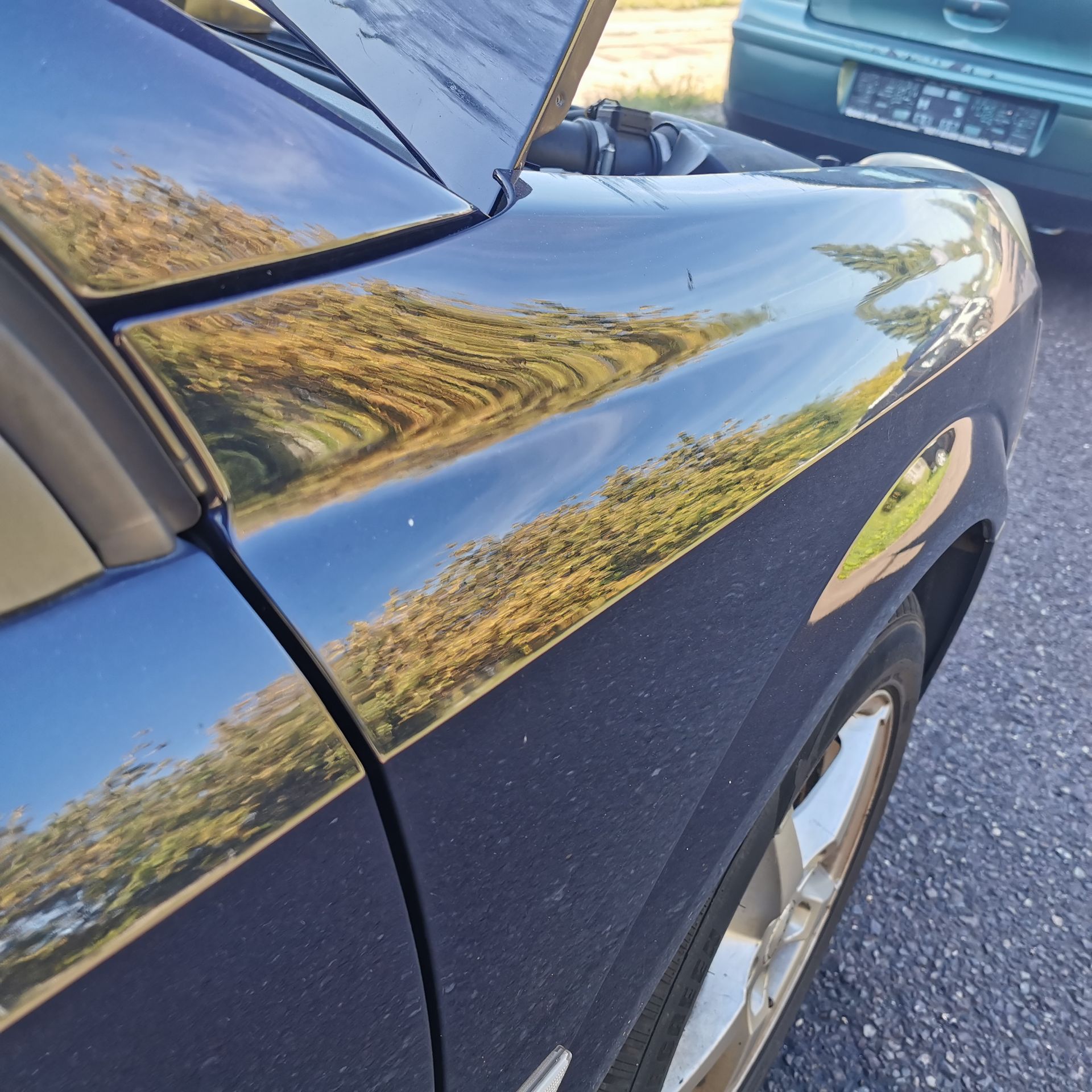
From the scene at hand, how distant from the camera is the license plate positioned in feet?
11.5

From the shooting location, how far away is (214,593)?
0.55 meters

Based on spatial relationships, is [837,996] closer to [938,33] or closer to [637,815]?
[637,815]

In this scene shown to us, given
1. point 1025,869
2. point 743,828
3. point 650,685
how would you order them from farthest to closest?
point 1025,869, point 743,828, point 650,685

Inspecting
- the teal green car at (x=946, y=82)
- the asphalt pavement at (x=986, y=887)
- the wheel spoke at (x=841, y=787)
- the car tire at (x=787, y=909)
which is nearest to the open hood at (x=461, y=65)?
the car tire at (x=787, y=909)

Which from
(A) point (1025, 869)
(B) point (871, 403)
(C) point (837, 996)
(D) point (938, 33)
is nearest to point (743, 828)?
(B) point (871, 403)

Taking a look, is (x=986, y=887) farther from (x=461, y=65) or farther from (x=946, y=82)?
(x=946, y=82)

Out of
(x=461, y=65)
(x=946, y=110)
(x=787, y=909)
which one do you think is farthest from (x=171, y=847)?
(x=946, y=110)

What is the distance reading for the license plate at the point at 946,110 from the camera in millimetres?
3506

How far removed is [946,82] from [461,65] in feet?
11.4

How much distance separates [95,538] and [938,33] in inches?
156

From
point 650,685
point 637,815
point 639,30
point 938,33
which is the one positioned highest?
point 650,685

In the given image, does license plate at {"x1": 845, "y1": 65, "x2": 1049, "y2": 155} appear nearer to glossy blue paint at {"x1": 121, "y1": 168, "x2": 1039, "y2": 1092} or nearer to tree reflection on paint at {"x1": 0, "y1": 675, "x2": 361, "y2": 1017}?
glossy blue paint at {"x1": 121, "y1": 168, "x2": 1039, "y2": 1092}

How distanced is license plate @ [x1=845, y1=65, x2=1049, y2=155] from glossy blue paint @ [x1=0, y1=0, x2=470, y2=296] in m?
3.68

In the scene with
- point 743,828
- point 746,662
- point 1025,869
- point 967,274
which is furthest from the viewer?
point 1025,869
